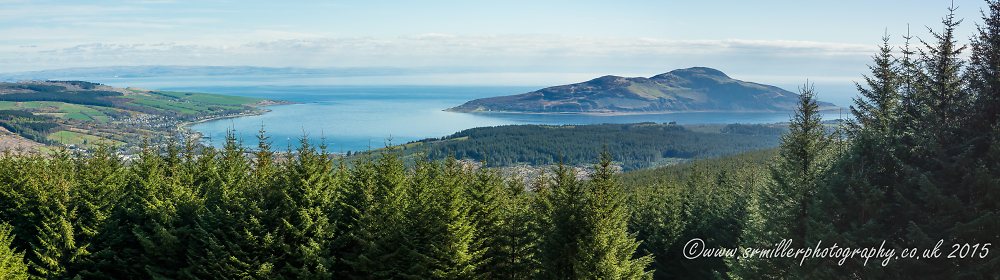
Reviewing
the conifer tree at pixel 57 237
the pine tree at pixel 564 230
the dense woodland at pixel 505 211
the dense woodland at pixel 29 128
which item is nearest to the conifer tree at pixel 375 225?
the dense woodland at pixel 505 211

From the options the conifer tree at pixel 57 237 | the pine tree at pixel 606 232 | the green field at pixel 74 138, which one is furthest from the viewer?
the green field at pixel 74 138

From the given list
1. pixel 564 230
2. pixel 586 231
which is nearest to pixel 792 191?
pixel 586 231

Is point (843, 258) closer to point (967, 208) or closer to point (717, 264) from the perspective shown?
point (967, 208)

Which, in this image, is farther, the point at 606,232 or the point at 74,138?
the point at 74,138

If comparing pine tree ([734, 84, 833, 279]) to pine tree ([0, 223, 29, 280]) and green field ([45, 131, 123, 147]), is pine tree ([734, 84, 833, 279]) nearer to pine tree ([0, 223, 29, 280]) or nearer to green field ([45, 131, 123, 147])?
pine tree ([0, 223, 29, 280])

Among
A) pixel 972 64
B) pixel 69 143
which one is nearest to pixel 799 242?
pixel 972 64

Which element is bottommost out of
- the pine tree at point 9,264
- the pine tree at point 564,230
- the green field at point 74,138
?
the green field at point 74,138

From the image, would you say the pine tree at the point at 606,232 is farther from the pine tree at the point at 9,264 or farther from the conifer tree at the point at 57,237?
the pine tree at the point at 9,264

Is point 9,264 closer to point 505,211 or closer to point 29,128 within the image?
point 505,211
